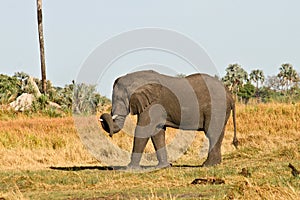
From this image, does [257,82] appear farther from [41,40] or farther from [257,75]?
[41,40]

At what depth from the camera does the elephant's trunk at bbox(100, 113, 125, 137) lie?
54.7ft

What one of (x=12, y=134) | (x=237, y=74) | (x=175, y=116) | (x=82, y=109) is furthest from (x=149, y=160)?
(x=237, y=74)

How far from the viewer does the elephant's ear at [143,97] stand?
17141mm

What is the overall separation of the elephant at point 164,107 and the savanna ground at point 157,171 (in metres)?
0.99

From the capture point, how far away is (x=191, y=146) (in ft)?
76.3

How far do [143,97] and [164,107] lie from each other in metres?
0.65

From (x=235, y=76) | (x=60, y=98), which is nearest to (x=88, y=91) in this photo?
(x=60, y=98)

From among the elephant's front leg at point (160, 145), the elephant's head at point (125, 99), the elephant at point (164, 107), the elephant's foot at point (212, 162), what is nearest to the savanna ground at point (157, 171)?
the elephant's foot at point (212, 162)

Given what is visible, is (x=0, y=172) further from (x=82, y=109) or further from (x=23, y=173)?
(x=82, y=109)

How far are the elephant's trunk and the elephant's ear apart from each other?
41cm

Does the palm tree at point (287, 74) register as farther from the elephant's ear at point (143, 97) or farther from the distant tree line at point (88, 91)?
the elephant's ear at point (143, 97)

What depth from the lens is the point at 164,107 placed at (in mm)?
17469

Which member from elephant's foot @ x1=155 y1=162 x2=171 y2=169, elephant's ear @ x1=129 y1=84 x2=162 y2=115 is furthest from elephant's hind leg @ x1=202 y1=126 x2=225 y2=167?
elephant's ear @ x1=129 y1=84 x2=162 y2=115

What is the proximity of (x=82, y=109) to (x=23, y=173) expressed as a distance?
628 inches
